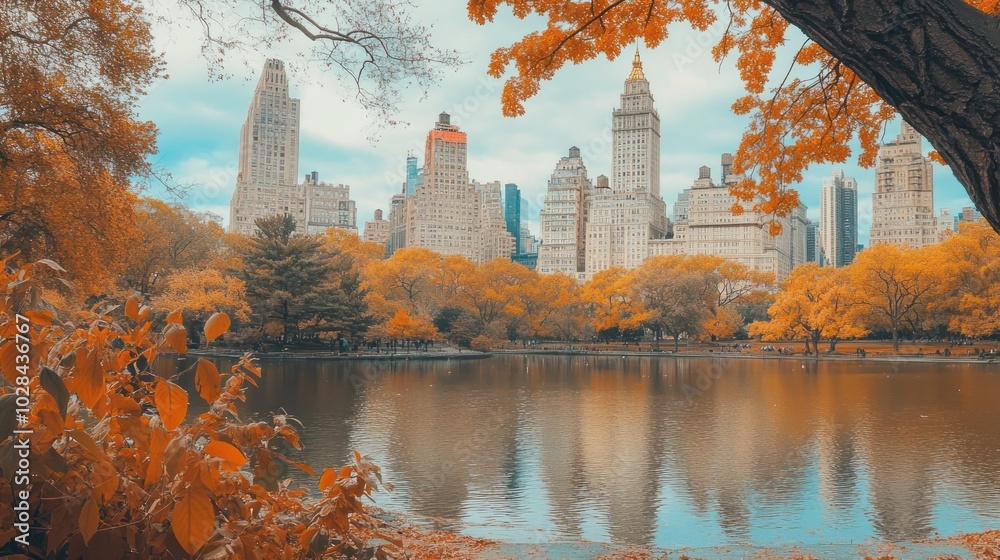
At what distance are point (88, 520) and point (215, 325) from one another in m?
0.48

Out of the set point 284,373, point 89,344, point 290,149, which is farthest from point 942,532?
point 290,149

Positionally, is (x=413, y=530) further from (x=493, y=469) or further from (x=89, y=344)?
(x=89, y=344)

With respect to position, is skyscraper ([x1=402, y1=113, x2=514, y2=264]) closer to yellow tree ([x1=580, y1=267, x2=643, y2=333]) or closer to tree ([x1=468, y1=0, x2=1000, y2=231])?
yellow tree ([x1=580, y1=267, x2=643, y2=333])

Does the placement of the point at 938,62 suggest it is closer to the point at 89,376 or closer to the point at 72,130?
the point at 89,376

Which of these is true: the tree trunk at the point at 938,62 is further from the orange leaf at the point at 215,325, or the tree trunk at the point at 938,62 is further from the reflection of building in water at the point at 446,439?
the reflection of building in water at the point at 446,439

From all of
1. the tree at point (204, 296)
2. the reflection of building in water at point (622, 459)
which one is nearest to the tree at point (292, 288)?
the tree at point (204, 296)

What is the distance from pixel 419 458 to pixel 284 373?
16.1 meters

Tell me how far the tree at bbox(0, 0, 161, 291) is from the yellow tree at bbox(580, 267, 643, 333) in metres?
42.5

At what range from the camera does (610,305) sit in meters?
53.8

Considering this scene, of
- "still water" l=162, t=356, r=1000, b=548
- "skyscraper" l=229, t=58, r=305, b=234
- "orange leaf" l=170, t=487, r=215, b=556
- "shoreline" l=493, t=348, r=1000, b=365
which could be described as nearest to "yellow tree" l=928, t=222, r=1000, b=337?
"shoreline" l=493, t=348, r=1000, b=365

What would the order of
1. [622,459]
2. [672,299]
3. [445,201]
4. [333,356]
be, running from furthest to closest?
1. [445,201]
2. [672,299]
3. [333,356]
4. [622,459]

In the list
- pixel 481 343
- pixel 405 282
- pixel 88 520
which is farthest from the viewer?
pixel 405 282

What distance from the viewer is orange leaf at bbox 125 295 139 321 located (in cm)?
168

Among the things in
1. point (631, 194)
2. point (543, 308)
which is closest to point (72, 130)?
point (543, 308)
